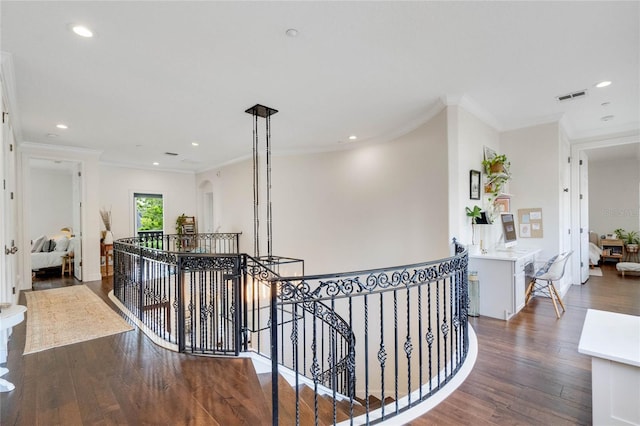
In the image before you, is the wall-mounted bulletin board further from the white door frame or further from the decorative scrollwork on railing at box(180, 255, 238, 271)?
the decorative scrollwork on railing at box(180, 255, 238, 271)

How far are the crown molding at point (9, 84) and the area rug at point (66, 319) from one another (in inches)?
→ 106

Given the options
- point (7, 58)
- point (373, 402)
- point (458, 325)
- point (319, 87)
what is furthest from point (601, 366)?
point (7, 58)

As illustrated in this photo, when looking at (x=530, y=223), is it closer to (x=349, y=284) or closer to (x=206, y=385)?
(x=349, y=284)

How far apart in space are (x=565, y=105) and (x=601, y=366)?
3.78m

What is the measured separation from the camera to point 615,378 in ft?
5.83

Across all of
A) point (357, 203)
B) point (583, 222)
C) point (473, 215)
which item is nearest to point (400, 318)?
point (473, 215)

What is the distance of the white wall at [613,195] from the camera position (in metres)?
7.71

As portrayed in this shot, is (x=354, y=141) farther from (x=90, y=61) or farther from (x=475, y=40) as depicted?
(x=90, y=61)

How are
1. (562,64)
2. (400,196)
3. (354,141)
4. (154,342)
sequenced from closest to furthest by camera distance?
(562,64)
(154,342)
(400,196)
(354,141)

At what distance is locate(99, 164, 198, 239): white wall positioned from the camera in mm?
7656

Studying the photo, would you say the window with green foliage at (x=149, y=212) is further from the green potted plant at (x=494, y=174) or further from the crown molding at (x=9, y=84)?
the green potted plant at (x=494, y=174)

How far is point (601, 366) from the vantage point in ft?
5.96

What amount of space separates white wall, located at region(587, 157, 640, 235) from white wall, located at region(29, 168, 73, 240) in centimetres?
1499

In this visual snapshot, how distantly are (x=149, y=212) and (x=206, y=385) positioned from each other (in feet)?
23.7
